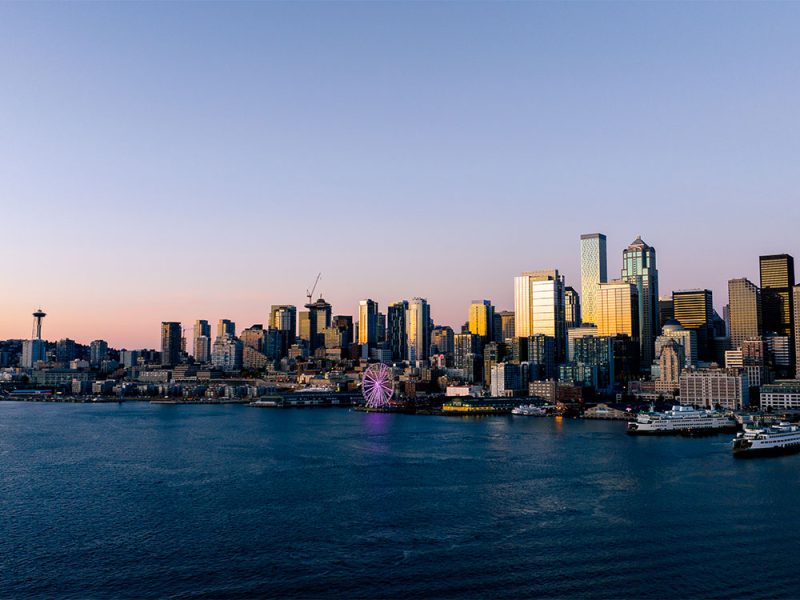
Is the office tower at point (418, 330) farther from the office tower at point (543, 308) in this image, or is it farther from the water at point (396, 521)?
the water at point (396, 521)

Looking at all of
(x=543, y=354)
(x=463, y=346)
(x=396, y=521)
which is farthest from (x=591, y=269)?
(x=396, y=521)

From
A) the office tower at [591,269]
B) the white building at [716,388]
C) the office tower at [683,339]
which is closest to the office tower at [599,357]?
the office tower at [683,339]

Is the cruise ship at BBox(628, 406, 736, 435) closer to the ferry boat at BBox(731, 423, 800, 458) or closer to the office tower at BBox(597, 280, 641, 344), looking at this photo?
the ferry boat at BBox(731, 423, 800, 458)

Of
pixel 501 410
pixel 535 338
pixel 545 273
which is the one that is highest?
pixel 545 273

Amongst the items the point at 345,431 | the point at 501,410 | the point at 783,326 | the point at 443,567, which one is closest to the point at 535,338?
the point at 501,410

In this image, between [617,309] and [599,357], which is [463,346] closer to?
[617,309]

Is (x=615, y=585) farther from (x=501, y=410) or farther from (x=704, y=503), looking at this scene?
(x=501, y=410)
